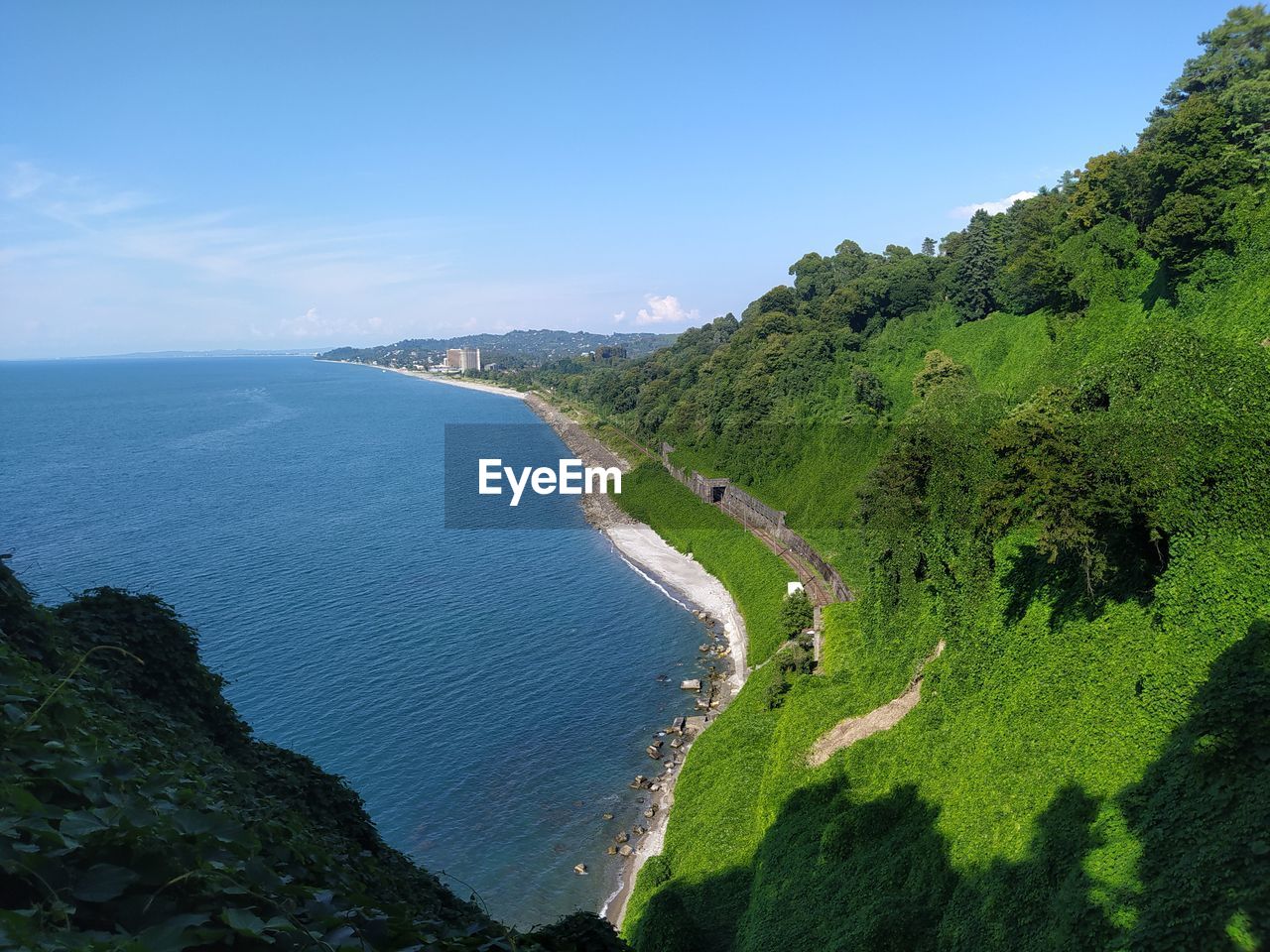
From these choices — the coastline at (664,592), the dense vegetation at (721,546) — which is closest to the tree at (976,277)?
the dense vegetation at (721,546)

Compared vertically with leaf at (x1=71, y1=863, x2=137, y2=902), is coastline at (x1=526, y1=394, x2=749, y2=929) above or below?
below

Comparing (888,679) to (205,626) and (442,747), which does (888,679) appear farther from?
(205,626)

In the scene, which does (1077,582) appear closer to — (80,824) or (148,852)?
(148,852)

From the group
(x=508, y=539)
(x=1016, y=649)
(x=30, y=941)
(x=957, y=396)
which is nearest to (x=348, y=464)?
(x=508, y=539)

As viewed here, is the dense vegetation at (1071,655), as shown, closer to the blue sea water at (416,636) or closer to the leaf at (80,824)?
the blue sea water at (416,636)

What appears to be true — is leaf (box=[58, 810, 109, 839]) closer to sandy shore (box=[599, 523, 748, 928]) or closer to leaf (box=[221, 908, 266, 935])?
leaf (box=[221, 908, 266, 935])

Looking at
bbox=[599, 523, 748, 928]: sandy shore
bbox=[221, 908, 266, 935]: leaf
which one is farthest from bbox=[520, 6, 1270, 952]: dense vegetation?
bbox=[221, 908, 266, 935]: leaf
